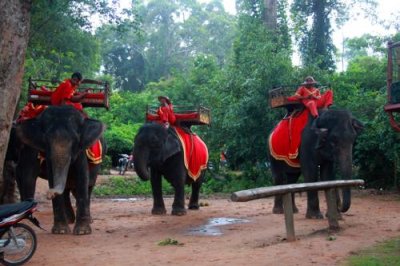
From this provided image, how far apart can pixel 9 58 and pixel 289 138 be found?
19.9ft

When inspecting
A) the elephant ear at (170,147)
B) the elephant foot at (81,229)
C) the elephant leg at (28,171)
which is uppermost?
the elephant ear at (170,147)

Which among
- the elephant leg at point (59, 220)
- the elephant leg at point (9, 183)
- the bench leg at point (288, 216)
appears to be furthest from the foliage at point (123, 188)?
the bench leg at point (288, 216)

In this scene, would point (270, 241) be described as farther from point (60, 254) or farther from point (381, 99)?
point (381, 99)

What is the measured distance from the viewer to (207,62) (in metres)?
33.7

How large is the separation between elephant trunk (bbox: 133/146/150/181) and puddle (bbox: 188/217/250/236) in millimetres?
1629

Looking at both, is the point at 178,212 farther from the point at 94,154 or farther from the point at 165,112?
the point at 94,154

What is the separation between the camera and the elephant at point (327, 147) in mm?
10346

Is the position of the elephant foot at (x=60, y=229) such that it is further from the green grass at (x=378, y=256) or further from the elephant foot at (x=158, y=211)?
the green grass at (x=378, y=256)

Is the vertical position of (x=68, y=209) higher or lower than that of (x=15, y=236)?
lower

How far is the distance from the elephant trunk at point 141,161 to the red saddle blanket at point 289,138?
2866 millimetres

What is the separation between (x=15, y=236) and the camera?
7066 millimetres

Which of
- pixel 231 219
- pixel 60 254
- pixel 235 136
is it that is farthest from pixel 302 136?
pixel 235 136

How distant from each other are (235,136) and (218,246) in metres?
12.5

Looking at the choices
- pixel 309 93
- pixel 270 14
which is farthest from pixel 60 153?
pixel 270 14
